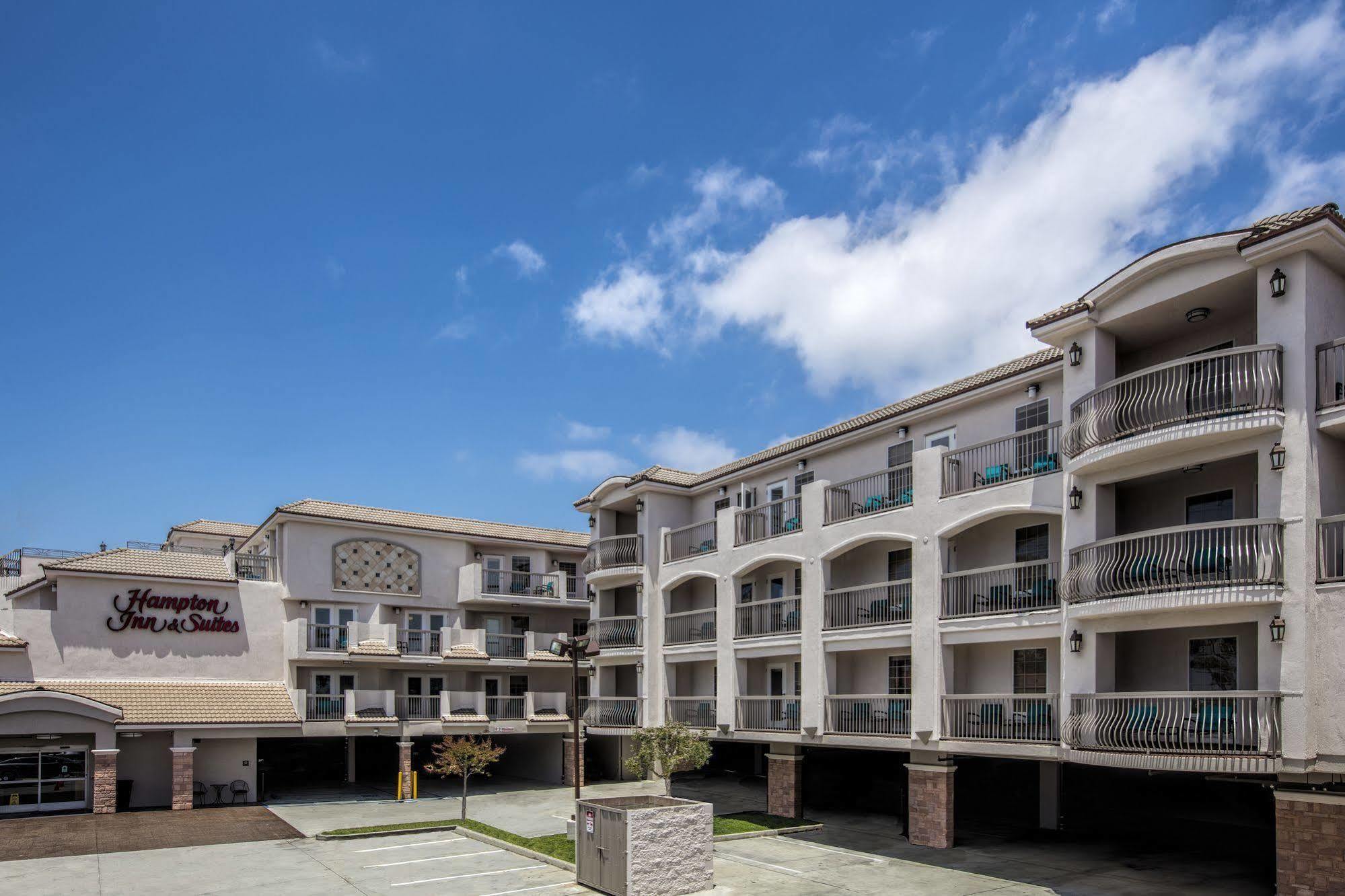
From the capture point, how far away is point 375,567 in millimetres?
36656

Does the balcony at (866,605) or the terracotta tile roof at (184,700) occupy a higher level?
the balcony at (866,605)

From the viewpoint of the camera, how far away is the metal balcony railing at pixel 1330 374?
16906 mm

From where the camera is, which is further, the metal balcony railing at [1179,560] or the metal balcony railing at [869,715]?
the metal balcony railing at [869,715]

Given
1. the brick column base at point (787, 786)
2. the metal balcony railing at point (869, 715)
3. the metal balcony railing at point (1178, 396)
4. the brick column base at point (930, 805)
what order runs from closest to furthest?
the metal balcony railing at point (1178, 396) → the brick column base at point (930, 805) → the metal balcony railing at point (869, 715) → the brick column base at point (787, 786)

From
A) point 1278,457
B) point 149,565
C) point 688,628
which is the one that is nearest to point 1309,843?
point 1278,457

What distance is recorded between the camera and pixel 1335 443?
17234 millimetres

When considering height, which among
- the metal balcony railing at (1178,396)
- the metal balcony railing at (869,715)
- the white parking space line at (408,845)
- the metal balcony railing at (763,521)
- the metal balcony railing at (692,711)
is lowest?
the white parking space line at (408,845)

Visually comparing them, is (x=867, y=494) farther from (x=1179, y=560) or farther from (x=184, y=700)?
(x=184, y=700)

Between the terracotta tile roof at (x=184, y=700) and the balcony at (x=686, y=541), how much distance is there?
41.6 feet

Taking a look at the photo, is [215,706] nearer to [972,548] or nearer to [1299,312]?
[972,548]

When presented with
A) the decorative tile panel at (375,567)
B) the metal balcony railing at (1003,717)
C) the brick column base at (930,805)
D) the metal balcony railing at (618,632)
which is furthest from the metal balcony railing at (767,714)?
the decorative tile panel at (375,567)

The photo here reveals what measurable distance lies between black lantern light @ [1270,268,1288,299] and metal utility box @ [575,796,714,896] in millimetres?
13778

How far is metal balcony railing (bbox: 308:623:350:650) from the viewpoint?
3319 centimetres

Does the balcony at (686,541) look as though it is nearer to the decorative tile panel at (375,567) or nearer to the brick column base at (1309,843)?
the decorative tile panel at (375,567)
